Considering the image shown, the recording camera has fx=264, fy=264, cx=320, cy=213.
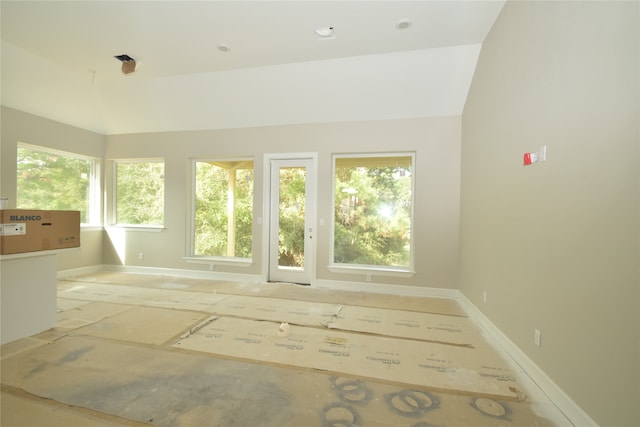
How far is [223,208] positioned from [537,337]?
4.68 metres

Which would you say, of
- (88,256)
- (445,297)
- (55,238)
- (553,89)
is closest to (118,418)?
(55,238)

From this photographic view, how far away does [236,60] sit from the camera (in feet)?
11.9

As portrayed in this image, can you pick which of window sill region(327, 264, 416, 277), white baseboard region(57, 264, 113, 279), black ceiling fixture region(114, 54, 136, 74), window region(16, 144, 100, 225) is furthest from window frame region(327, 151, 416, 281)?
window region(16, 144, 100, 225)

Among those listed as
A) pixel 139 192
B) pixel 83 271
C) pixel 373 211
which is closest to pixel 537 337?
pixel 373 211

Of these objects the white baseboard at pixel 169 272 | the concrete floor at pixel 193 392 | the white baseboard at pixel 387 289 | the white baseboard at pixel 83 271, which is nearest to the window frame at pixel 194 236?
the white baseboard at pixel 169 272

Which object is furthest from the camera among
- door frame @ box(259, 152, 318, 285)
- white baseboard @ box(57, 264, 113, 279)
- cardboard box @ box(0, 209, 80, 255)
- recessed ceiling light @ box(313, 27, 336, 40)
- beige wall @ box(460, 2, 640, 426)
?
white baseboard @ box(57, 264, 113, 279)

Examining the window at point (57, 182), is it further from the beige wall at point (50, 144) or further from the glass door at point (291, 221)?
the glass door at point (291, 221)

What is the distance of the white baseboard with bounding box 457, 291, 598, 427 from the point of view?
5.03 feet

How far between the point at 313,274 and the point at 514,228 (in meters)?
2.92

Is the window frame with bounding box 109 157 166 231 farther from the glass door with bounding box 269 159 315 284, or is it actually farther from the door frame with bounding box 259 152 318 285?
the glass door with bounding box 269 159 315 284

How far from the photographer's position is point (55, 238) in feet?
8.48

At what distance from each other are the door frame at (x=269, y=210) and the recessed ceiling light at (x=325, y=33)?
5.58 ft

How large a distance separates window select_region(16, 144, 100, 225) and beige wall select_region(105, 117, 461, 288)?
599mm

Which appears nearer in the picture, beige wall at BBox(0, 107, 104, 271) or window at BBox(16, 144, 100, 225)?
beige wall at BBox(0, 107, 104, 271)
